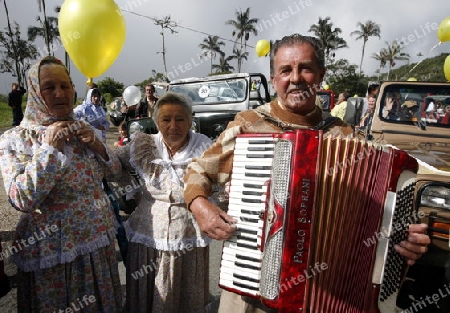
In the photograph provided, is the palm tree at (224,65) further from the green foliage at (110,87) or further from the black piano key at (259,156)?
the black piano key at (259,156)

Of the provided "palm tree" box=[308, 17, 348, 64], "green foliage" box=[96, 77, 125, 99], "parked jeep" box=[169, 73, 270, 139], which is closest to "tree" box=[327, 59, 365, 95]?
"palm tree" box=[308, 17, 348, 64]

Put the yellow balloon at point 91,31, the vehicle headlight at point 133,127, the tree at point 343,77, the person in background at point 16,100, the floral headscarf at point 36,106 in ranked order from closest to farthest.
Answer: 1. the floral headscarf at point 36,106
2. the yellow balloon at point 91,31
3. the vehicle headlight at point 133,127
4. the person in background at point 16,100
5. the tree at point 343,77

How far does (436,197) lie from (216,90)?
535 cm

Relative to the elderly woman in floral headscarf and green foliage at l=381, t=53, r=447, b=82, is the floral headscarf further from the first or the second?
green foliage at l=381, t=53, r=447, b=82

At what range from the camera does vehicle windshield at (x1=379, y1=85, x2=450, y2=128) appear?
10.0 ft

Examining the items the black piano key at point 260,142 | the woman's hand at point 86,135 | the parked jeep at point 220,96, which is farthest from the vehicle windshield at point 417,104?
the parked jeep at point 220,96

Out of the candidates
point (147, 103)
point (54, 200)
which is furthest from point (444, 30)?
point (54, 200)

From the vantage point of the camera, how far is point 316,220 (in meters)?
1.20

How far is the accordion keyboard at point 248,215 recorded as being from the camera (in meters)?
1.20

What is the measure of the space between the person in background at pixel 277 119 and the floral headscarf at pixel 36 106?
0.80m

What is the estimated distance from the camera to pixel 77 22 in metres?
3.03

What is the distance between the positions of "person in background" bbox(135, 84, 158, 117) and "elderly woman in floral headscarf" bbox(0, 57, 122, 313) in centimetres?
409

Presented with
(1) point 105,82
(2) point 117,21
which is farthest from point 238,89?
(1) point 105,82

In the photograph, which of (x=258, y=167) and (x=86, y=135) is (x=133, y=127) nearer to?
(x=86, y=135)
